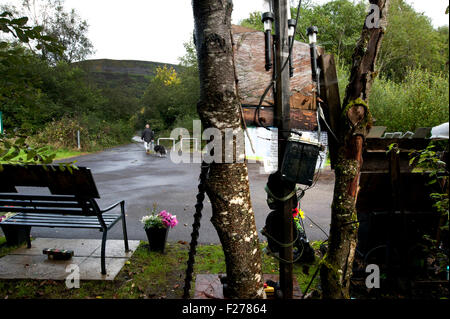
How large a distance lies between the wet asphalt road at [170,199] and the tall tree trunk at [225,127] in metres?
2.79

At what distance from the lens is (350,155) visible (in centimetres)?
230

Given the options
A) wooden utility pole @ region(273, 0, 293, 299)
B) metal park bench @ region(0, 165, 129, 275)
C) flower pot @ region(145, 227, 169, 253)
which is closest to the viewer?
wooden utility pole @ region(273, 0, 293, 299)

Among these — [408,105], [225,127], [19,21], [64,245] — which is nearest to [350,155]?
[225,127]

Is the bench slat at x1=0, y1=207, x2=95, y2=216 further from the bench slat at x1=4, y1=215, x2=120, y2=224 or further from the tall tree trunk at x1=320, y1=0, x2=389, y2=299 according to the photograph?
the tall tree trunk at x1=320, y1=0, x2=389, y2=299

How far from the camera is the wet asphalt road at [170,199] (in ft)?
15.9

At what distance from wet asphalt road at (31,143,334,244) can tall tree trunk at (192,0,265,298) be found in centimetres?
279

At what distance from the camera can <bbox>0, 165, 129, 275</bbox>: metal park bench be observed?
3230mm

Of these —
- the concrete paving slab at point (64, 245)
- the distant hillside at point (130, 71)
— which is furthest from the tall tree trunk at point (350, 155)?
the distant hillside at point (130, 71)

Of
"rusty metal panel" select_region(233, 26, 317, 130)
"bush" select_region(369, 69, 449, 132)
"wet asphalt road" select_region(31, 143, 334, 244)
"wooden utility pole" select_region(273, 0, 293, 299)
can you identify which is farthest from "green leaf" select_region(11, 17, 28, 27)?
"bush" select_region(369, 69, 449, 132)

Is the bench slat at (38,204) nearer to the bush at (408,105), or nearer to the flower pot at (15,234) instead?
the flower pot at (15,234)

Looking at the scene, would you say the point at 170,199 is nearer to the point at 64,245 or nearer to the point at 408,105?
the point at 64,245
